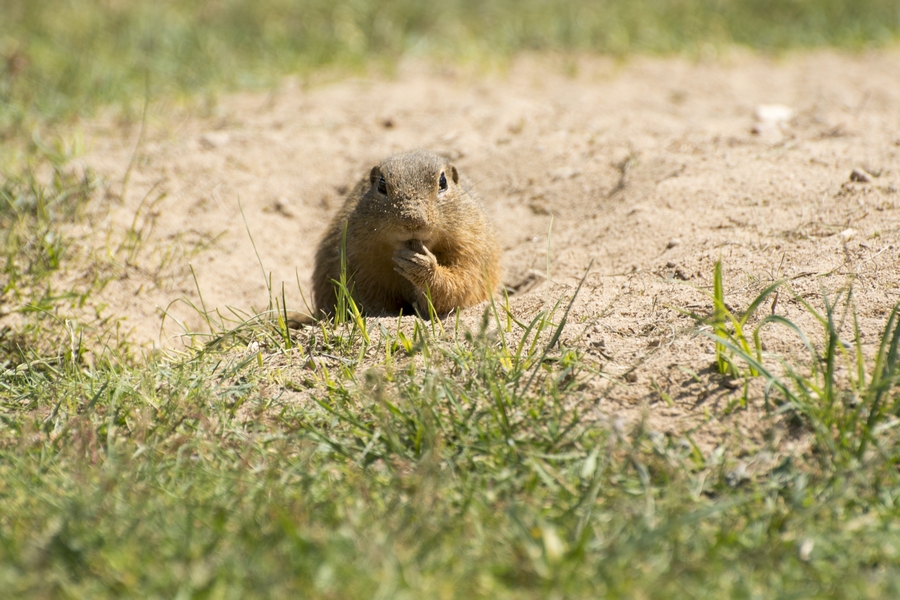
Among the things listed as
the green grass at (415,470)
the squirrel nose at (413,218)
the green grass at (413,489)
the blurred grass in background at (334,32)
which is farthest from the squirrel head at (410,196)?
the blurred grass in background at (334,32)

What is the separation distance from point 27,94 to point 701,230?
4.82 m

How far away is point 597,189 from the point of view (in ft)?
16.8

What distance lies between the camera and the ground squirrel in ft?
13.4

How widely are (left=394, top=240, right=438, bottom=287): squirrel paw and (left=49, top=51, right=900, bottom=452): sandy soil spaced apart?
1.58 ft

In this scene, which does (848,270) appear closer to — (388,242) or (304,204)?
(388,242)

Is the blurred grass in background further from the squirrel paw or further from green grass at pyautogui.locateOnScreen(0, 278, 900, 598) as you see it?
green grass at pyautogui.locateOnScreen(0, 278, 900, 598)

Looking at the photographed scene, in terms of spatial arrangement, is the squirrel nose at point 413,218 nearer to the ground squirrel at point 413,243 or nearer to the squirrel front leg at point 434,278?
the ground squirrel at point 413,243

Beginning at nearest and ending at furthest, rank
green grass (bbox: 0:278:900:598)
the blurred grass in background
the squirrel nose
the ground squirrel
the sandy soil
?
1. green grass (bbox: 0:278:900:598)
2. the sandy soil
3. the squirrel nose
4. the ground squirrel
5. the blurred grass in background

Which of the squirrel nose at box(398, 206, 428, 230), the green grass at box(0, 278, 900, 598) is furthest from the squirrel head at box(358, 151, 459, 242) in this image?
the green grass at box(0, 278, 900, 598)

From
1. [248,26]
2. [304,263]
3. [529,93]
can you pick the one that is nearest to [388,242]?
[304,263]

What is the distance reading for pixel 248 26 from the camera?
301 inches

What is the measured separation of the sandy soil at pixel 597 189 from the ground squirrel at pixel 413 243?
0.38 metres

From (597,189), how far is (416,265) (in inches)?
61.5

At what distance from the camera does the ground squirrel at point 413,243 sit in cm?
409
